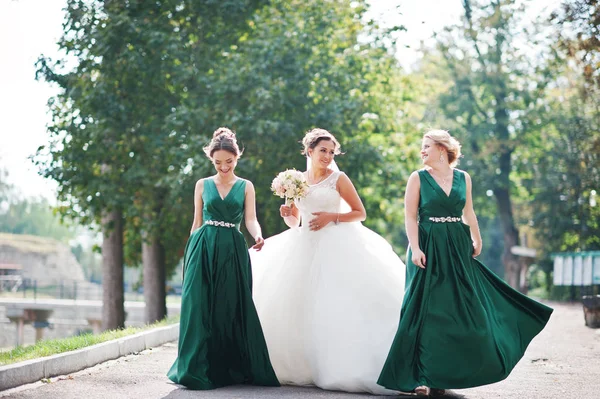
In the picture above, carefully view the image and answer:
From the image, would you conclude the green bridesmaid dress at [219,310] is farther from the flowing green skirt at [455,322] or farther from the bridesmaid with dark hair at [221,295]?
the flowing green skirt at [455,322]

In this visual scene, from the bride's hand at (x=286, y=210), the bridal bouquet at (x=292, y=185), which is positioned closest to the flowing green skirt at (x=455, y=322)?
the bridal bouquet at (x=292, y=185)

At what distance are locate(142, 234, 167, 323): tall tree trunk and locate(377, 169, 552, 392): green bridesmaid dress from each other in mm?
16437

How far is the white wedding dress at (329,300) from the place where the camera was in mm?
8172

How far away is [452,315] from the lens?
7676 millimetres

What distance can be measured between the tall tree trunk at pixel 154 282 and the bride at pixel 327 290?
15.0m

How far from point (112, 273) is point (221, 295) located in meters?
15.6

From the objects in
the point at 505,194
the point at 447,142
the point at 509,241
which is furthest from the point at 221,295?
the point at 505,194

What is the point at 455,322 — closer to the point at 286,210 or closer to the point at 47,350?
the point at 286,210

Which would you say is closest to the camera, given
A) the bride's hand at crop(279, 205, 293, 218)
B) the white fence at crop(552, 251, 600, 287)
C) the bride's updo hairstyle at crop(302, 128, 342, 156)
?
the bride's updo hairstyle at crop(302, 128, 342, 156)

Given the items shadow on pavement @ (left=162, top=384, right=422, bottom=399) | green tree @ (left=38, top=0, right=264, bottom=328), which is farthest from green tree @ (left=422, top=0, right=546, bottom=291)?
shadow on pavement @ (left=162, top=384, right=422, bottom=399)

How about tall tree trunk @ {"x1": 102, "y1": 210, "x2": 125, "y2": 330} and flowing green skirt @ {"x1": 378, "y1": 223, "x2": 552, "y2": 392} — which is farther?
tall tree trunk @ {"x1": 102, "y1": 210, "x2": 125, "y2": 330}

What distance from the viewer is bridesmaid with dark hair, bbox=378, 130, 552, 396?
750 cm

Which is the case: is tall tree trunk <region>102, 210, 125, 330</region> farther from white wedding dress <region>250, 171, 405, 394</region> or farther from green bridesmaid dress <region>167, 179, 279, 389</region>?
green bridesmaid dress <region>167, 179, 279, 389</region>

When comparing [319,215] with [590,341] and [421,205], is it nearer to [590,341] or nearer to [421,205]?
[421,205]
